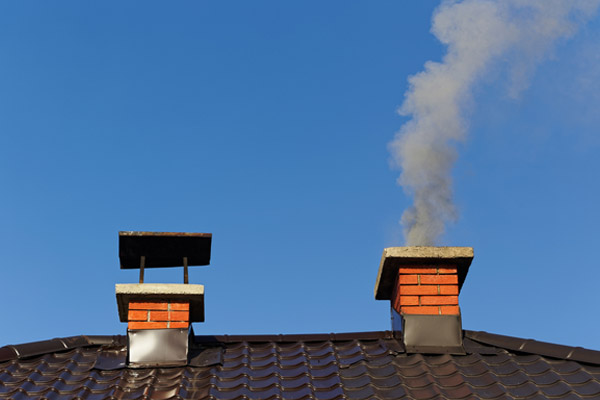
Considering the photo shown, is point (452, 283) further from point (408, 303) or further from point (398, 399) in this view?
point (398, 399)

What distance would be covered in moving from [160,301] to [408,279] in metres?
2.54

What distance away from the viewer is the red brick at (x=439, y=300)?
27.2 feet

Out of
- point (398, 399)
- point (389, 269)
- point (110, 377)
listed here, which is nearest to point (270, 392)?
point (398, 399)

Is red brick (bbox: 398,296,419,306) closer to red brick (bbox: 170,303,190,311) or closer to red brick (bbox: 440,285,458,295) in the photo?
red brick (bbox: 440,285,458,295)

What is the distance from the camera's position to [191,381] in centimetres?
736

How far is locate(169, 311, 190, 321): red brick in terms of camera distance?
27.0 ft

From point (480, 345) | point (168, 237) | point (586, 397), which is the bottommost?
point (586, 397)

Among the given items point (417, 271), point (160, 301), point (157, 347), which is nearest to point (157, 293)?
point (160, 301)

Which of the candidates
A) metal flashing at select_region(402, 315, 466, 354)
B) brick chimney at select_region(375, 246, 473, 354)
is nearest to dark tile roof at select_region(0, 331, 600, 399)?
metal flashing at select_region(402, 315, 466, 354)

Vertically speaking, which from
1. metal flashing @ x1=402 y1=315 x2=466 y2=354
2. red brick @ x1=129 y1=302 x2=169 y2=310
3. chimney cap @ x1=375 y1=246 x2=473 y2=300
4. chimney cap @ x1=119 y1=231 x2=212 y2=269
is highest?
chimney cap @ x1=119 y1=231 x2=212 y2=269

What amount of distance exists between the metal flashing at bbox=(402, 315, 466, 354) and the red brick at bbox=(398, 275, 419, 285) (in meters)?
0.37

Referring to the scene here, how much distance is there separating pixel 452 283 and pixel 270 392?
246cm

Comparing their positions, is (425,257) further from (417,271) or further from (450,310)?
(450,310)

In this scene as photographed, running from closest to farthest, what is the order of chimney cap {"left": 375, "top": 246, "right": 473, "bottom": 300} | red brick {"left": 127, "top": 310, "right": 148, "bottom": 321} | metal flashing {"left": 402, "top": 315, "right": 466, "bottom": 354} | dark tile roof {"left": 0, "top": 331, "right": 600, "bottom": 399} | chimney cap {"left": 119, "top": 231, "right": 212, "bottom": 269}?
dark tile roof {"left": 0, "top": 331, "right": 600, "bottom": 399} → metal flashing {"left": 402, "top": 315, "right": 466, "bottom": 354} → red brick {"left": 127, "top": 310, "right": 148, "bottom": 321} → chimney cap {"left": 375, "top": 246, "right": 473, "bottom": 300} → chimney cap {"left": 119, "top": 231, "right": 212, "bottom": 269}
